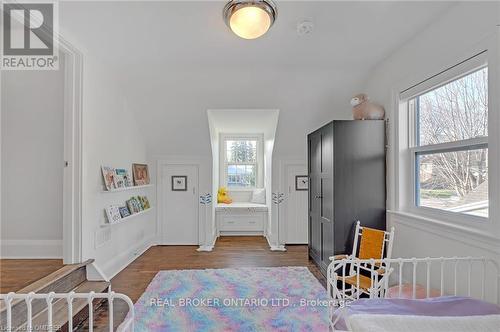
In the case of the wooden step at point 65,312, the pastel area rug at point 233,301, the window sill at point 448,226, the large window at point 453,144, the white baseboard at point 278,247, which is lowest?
the white baseboard at point 278,247

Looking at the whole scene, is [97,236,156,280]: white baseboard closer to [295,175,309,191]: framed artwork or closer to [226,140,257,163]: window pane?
[226,140,257,163]: window pane

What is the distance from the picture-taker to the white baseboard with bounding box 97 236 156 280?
9.96 feet

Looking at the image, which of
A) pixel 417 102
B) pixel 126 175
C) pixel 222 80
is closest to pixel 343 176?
Result: pixel 417 102

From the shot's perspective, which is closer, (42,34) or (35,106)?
(42,34)

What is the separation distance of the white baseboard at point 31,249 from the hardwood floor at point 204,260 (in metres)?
0.71

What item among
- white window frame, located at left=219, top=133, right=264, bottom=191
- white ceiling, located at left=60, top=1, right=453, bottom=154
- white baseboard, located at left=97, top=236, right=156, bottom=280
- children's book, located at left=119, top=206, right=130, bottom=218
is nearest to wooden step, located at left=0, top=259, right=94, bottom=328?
white baseboard, located at left=97, top=236, right=156, bottom=280

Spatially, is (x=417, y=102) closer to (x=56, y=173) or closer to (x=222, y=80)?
(x=222, y=80)

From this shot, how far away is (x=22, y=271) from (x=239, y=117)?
3296 mm

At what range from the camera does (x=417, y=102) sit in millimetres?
2604

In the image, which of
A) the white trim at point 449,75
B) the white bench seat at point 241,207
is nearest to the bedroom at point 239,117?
the white trim at point 449,75

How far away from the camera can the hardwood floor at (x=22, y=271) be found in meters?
2.21

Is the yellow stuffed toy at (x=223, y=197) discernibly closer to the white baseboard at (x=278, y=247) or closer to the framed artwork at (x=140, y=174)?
the white baseboard at (x=278, y=247)

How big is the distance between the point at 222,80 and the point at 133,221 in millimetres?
2259

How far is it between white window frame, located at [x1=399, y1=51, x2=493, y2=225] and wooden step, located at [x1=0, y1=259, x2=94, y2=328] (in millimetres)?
3014
